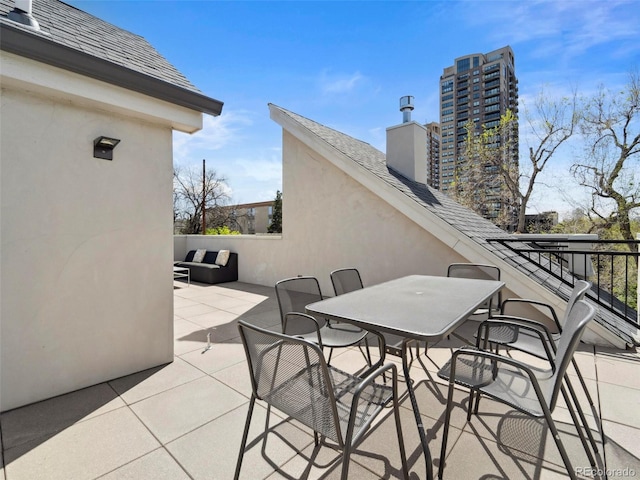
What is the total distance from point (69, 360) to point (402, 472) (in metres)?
3.06

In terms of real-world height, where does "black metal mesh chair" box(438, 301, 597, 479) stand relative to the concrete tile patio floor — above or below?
above

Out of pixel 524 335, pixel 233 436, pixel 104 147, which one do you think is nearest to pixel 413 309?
pixel 524 335

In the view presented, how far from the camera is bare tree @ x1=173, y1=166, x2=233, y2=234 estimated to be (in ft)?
68.8

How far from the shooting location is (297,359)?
146 centimetres

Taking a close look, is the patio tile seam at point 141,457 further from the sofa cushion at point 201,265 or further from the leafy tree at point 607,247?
the leafy tree at point 607,247

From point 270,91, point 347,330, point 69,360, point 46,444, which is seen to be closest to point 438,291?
point 347,330

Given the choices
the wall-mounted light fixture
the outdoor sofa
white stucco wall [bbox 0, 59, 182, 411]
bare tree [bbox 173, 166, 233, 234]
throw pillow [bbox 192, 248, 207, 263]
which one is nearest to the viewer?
white stucco wall [bbox 0, 59, 182, 411]

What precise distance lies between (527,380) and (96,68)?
4.25 m

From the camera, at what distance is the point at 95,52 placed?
9.39ft

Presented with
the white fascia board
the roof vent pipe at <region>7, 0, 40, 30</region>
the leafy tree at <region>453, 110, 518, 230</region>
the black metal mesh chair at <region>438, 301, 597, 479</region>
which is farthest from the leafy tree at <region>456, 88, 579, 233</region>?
the roof vent pipe at <region>7, 0, 40, 30</region>

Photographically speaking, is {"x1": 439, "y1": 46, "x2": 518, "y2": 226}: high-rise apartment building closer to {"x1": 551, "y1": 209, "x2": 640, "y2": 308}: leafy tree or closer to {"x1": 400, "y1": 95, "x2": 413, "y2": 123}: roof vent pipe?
{"x1": 551, "y1": 209, "x2": 640, "y2": 308}: leafy tree

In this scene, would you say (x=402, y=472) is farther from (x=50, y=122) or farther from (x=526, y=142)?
(x=526, y=142)

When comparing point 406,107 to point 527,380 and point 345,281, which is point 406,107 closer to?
point 345,281

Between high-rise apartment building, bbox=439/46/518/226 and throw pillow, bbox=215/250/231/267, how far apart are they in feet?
65.3
